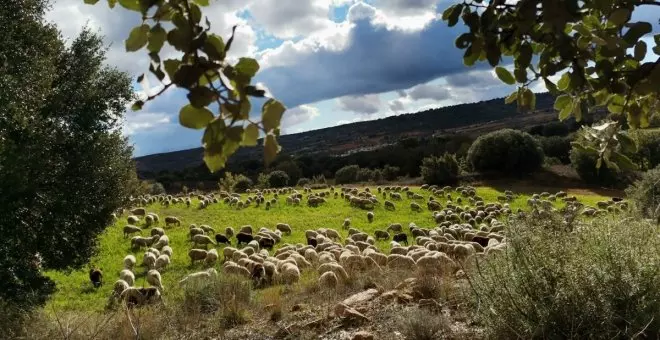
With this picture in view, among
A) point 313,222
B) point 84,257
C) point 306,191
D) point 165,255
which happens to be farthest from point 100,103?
point 306,191

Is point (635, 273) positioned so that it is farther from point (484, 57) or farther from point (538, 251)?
point (484, 57)

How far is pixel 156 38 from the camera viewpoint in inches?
52.0

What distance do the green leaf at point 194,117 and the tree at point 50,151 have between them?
10571mm

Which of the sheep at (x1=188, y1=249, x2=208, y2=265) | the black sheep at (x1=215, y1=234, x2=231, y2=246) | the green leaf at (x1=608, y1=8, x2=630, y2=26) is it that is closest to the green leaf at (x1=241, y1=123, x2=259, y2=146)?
the green leaf at (x1=608, y1=8, x2=630, y2=26)

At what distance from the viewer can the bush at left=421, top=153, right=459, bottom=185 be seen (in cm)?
4303

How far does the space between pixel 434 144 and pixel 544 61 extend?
Answer: 67.0m

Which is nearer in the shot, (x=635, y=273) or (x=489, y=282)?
(x=635, y=273)

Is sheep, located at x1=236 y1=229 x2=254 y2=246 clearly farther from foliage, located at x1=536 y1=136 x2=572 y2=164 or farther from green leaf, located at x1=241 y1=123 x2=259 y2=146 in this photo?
foliage, located at x1=536 y1=136 x2=572 y2=164

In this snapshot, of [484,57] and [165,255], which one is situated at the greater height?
[484,57]

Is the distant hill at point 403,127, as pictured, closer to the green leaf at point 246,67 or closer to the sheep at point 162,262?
the sheep at point 162,262

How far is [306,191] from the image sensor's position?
37312 millimetres

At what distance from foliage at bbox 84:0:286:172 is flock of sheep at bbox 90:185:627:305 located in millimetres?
5781

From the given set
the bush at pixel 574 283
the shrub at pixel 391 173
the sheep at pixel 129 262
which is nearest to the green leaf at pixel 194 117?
the bush at pixel 574 283

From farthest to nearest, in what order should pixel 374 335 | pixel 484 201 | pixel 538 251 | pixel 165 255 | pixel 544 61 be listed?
1. pixel 484 201
2. pixel 165 255
3. pixel 374 335
4. pixel 538 251
5. pixel 544 61
